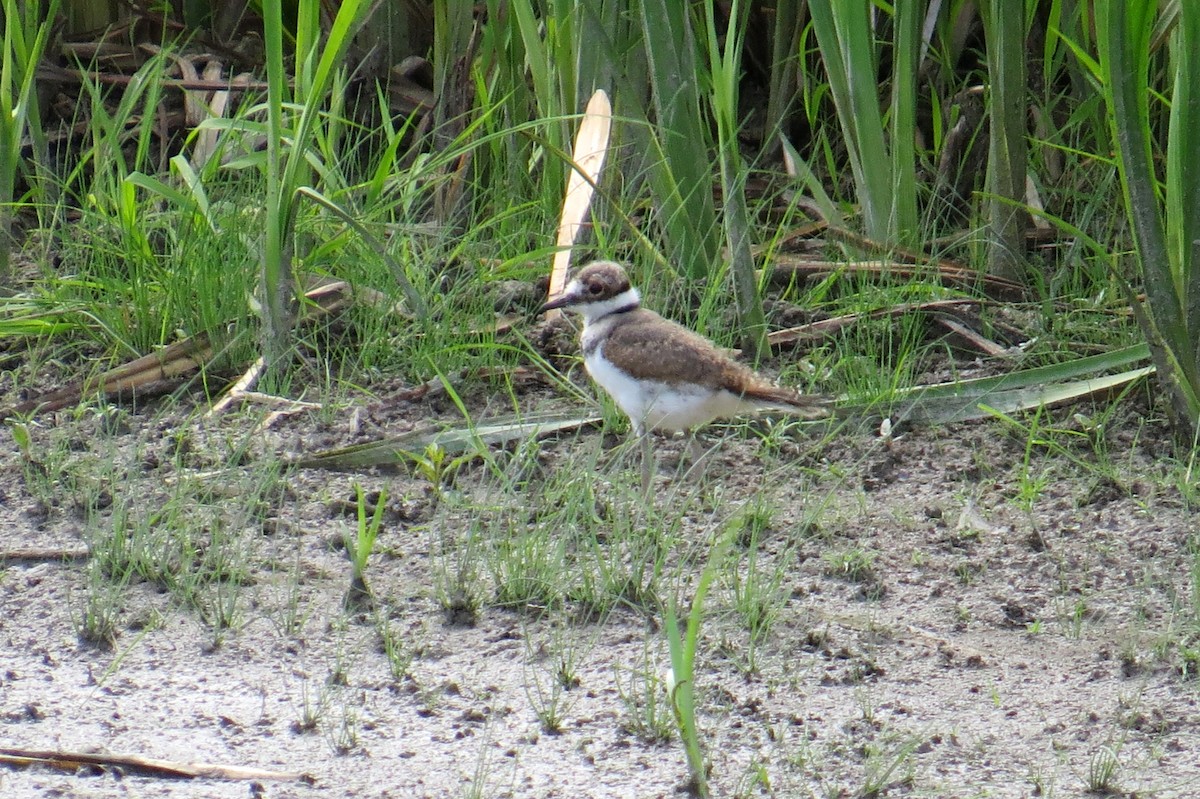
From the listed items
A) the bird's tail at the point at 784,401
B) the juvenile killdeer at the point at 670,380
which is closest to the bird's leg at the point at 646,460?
the juvenile killdeer at the point at 670,380

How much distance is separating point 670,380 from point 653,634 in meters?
0.93

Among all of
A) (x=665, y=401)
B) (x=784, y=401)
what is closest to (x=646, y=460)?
(x=665, y=401)

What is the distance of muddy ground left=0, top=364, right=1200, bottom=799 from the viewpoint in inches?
107

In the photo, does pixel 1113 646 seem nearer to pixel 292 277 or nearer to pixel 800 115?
pixel 292 277

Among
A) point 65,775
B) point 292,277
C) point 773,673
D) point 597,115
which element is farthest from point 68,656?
point 597,115

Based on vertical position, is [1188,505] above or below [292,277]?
below

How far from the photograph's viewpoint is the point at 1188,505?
3857mm

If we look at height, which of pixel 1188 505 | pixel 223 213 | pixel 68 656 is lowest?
pixel 1188 505

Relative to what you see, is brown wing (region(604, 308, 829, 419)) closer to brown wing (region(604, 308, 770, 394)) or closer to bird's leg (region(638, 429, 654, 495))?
brown wing (region(604, 308, 770, 394))

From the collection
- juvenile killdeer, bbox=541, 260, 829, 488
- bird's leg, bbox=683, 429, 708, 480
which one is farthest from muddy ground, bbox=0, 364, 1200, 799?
juvenile killdeer, bbox=541, 260, 829, 488

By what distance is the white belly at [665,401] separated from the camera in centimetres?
404

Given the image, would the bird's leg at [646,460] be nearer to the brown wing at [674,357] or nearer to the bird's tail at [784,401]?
the brown wing at [674,357]

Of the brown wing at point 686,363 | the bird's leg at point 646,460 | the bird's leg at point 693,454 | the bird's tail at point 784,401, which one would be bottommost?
the bird's leg at point 693,454

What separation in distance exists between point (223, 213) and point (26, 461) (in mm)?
1239
